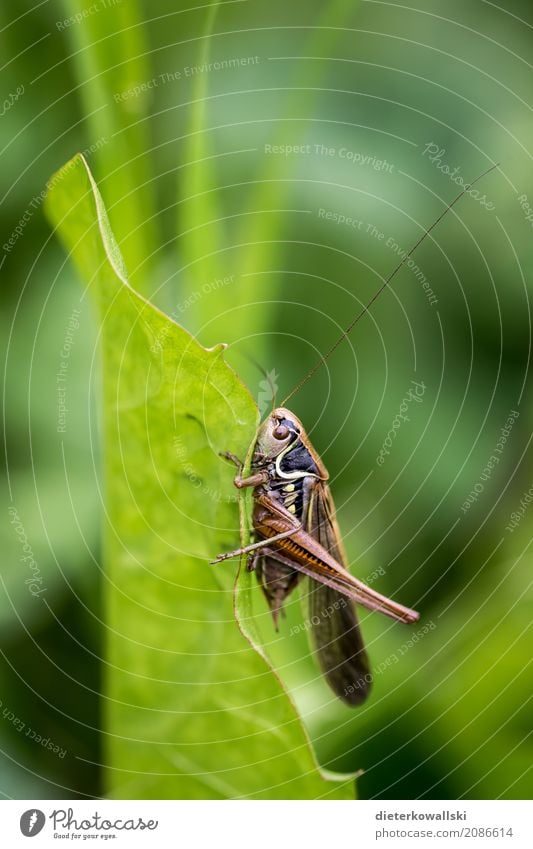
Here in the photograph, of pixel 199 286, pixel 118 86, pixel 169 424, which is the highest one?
pixel 118 86

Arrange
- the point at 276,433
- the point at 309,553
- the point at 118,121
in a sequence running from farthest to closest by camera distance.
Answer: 1. the point at 309,553
2. the point at 276,433
3. the point at 118,121

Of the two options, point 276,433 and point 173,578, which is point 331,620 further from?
point 173,578

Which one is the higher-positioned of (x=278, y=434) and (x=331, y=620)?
(x=278, y=434)

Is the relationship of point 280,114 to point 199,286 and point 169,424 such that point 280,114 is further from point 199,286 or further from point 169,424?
point 169,424

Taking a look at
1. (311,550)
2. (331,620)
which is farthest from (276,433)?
(331,620)

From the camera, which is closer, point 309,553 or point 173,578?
point 173,578

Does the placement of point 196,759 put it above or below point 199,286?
below
